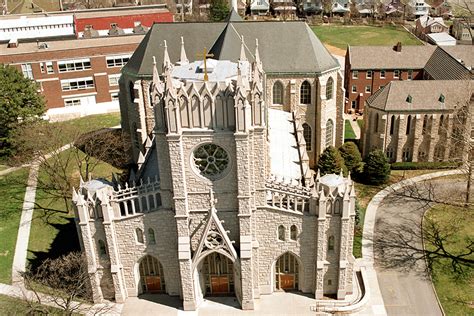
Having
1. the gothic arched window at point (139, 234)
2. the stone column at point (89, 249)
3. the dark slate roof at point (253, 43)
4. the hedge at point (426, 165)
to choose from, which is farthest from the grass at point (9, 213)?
the hedge at point (426, 165)

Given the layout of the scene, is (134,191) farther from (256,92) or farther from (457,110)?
(457,110)

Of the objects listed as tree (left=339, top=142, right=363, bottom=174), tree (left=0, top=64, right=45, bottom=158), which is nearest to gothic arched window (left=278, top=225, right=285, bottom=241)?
tree (left=339, top=142, right=363, bottom=174)

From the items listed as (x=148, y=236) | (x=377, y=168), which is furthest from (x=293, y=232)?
(x=377, y=168)

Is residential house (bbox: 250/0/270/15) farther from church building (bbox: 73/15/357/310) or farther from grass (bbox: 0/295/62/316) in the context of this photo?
grass (bbox: 0/295/62/316)

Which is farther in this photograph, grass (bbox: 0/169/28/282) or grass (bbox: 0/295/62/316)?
grass (bbox: 0/169/28/282)

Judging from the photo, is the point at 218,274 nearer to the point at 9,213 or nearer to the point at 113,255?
the point at 113,255
